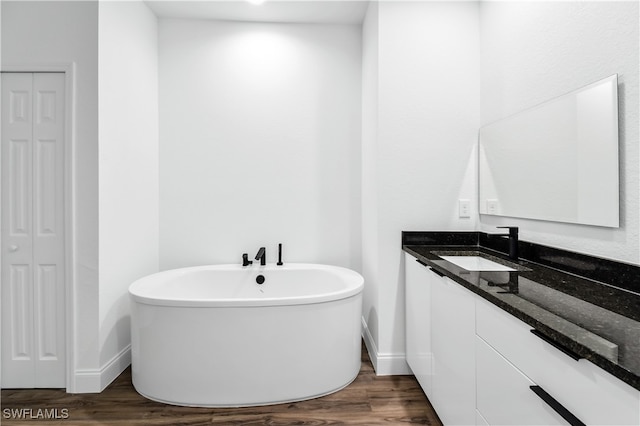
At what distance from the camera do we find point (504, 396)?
108 cm

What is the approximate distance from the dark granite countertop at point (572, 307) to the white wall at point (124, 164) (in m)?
2.05

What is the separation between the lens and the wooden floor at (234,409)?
5.85ft

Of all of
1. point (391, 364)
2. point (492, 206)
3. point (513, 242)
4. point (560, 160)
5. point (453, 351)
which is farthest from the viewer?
point (391, 364)

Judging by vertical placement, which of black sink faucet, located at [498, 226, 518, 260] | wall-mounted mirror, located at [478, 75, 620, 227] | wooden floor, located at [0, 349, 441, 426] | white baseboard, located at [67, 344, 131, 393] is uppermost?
wall-mounted mirror, located at [478, 75, 620, 227]

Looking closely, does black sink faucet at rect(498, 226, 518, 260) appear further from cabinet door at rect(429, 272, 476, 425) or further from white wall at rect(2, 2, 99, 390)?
white wall at rect(2, 2, 99, 390)

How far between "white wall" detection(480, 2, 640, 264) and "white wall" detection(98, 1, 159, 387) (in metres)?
2.51

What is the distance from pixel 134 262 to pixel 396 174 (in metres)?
2.04

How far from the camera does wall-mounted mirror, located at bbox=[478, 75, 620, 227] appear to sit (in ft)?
4.36

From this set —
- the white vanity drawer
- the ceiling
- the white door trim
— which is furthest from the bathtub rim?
the ceiling

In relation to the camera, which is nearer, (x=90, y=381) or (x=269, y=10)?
(x=90, y=381)

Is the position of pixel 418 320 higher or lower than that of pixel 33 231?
lower

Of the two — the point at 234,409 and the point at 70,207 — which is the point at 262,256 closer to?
the point at 234,409

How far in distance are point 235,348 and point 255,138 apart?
1737mm

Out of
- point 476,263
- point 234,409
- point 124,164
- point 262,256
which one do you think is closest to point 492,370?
Answer: point 476,263
